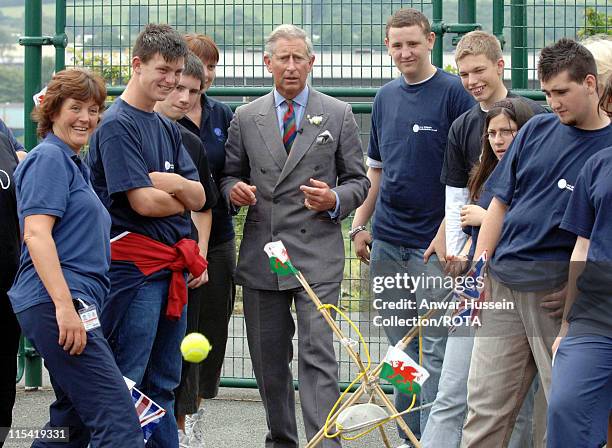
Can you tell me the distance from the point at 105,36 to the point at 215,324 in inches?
92.8

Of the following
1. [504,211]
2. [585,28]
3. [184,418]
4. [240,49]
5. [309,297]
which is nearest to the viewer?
[504,211]

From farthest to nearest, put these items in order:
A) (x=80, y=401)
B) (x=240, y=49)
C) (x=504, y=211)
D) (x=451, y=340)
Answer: (x=240, y=49), (x=451, y=340), (x=504, y=211), (x=80, y=401)

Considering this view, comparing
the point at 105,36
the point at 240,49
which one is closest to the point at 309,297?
the point at 240,49

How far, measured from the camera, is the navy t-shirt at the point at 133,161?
18.1 feet

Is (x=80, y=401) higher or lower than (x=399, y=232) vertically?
lower

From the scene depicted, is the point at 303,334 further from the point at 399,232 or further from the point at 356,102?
the point at 356,102

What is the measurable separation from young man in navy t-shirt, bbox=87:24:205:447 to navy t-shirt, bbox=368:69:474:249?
119 cm

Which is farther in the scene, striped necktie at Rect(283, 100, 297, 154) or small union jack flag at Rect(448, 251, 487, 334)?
striped necktie at Rect(283, 100, 297, 154)

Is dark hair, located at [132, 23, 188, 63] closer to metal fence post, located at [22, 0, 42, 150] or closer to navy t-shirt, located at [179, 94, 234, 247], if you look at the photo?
navy t-shirt, located at [179, 94, 234, 247]

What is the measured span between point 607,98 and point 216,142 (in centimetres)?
259

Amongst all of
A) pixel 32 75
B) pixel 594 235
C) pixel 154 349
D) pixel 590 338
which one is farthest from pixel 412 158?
pixel 32 75

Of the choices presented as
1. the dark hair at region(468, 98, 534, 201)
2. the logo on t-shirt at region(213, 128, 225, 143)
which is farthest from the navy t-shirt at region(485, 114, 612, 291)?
the logo on t-shirt at region(213, 128, 225, 143)

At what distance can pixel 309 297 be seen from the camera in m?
6.16

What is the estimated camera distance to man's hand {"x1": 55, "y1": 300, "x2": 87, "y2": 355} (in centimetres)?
480
